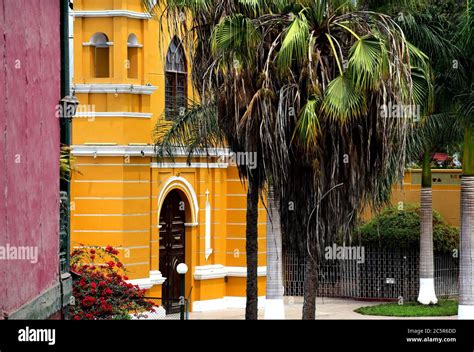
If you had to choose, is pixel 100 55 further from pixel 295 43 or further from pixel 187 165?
pixel 295 43

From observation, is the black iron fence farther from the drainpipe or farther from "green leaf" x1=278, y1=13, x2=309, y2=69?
"green leaf" x1=278, y1=13, x2=309, y2=69

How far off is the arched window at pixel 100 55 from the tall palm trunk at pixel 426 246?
867 cm

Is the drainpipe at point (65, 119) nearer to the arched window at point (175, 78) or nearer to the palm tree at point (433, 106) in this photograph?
the palm tree at point (433, 106)

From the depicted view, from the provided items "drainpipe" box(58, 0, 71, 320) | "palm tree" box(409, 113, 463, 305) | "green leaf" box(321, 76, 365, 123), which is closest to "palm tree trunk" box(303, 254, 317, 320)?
"green leaf" box(321, 76, 365, 123)

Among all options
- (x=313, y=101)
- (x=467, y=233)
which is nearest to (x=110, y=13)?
(x=313, y=101)

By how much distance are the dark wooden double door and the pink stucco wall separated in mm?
13396

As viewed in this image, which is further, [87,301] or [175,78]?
[175,78]

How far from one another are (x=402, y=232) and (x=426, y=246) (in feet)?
6.79

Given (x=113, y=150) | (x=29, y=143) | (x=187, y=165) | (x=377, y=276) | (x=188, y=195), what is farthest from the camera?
(x=377, y=276)

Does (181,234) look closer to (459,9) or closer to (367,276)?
(367,276)

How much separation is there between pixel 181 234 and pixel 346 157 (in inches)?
418

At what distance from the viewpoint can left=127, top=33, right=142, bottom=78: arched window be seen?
2569 centimetres

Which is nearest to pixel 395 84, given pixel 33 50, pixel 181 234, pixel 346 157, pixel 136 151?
pixel 346 157

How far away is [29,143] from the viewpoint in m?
11.8
